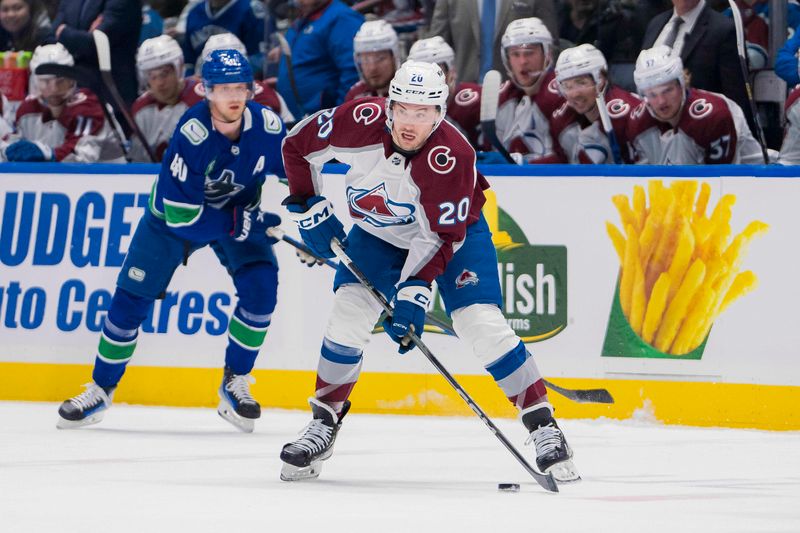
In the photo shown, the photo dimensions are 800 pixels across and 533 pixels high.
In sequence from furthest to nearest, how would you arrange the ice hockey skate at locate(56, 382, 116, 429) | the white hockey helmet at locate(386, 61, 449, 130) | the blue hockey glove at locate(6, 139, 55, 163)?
the blue hockey glove at locate(6, 139, 55, 163) → the ice hockey skate at locate(56, 382, 116, 429) → the white hockey helmet at locate(386, 61, 449, 130)

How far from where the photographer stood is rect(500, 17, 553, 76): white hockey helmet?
22.4 feet

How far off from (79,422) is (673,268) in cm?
267

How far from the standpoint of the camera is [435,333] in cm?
627

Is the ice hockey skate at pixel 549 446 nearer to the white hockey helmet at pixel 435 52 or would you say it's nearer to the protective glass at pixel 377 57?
the white hockey helmet at pixel 435 52

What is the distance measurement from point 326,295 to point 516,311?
91 cm

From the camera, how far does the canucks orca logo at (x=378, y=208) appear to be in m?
4.39

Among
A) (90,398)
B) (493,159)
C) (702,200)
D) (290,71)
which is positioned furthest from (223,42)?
(702,200)

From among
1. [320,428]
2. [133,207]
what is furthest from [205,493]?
[133,207]

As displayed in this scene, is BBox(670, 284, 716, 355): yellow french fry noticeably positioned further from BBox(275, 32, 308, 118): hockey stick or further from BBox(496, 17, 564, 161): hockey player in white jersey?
BBox(275, 32, 308, 118): hockey stick

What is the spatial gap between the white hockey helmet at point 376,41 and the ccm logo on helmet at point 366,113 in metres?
2.69

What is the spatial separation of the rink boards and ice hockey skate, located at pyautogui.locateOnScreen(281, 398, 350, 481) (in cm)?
178

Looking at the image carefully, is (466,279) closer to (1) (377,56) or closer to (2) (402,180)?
(2) (402,180)

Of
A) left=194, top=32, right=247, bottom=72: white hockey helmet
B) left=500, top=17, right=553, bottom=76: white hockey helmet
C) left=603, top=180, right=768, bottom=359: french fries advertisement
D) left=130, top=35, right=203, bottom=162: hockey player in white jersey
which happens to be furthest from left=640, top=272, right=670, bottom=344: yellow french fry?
left=194, top=32, right=247, bottom=72: white hockey helmet

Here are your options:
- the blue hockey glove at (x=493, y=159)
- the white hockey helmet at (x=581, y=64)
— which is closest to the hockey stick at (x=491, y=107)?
the blue hockey glove at (x=493, y=159)
